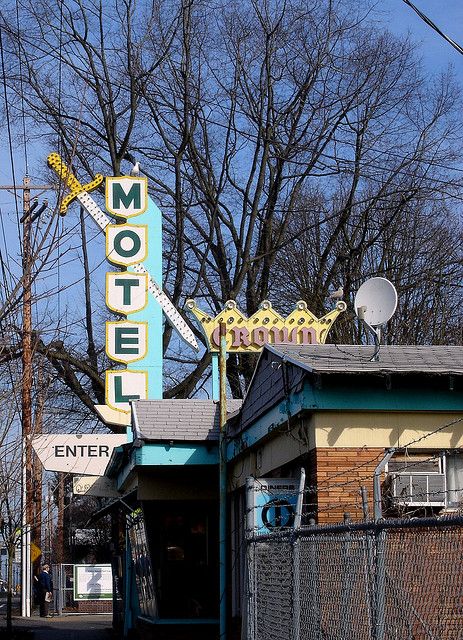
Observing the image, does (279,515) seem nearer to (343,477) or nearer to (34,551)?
(343,477)

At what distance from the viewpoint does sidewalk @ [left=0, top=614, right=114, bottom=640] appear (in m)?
25.3

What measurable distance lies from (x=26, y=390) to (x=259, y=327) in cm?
566

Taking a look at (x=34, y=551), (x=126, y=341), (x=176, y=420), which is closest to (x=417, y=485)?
(x=176, y=420)

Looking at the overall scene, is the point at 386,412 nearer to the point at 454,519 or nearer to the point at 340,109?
the point at 454,519

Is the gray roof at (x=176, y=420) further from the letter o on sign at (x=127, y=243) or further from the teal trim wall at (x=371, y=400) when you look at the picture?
the letter o on sign at (x=127, y=243)

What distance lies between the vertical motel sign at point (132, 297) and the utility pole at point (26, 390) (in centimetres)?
191

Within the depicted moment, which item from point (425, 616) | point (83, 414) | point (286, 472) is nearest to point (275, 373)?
point (286, 472)

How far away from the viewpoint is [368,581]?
653cm

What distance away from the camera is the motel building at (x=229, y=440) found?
1117 centimetres

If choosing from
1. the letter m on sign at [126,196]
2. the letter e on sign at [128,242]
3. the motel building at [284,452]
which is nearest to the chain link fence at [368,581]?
the motel building at [284,452]

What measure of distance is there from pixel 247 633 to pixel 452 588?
474 centimetres

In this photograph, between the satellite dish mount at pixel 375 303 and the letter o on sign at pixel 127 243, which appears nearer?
the satellite dish mount at pixel 375 303

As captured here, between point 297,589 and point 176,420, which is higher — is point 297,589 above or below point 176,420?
below

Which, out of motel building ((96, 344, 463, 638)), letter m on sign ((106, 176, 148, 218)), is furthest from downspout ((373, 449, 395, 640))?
letter m on sign ((106, 176, 148, 218))
